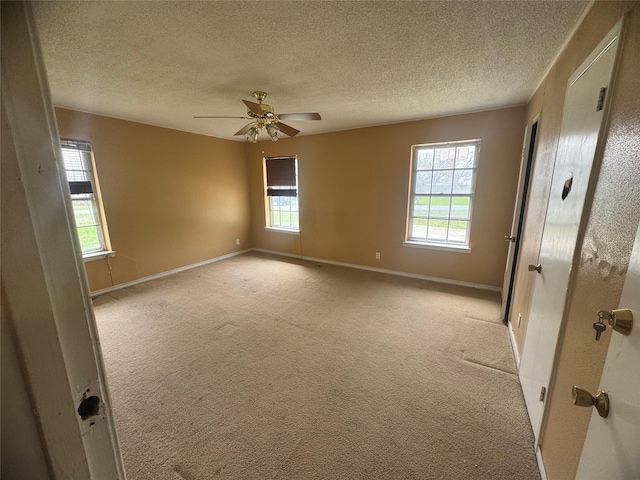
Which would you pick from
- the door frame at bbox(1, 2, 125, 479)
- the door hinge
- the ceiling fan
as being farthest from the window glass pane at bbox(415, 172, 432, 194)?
the door frame at bbox(1, 2, 125, 479)

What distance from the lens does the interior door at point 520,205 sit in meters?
2.41

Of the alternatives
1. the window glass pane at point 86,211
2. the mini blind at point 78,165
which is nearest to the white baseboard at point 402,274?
the window glass pane at point 86,211

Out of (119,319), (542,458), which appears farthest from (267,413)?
(119,319)

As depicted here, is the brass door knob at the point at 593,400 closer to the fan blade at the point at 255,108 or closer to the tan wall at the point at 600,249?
the tan wall at the point at 600,249

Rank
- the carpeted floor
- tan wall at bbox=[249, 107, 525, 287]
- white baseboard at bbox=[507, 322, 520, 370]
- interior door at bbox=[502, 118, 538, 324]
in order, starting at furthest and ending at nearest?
tan wall at bbox=[249, 107, 525, 287] → interior door at bbox=[502, 118, 538, 324] → white baseboard at bbox=[507, 322, 520, 370] → the carpeted floor

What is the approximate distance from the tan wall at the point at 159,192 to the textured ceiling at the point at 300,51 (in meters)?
0.65

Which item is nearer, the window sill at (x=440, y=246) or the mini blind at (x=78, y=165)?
the mini blind at (x=78, y=165)

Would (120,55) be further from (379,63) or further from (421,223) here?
(421,223)

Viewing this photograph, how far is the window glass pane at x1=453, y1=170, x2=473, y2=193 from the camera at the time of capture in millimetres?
3475

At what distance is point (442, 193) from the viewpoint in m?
3.69

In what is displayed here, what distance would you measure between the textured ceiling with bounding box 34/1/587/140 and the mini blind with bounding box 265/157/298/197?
206 cm

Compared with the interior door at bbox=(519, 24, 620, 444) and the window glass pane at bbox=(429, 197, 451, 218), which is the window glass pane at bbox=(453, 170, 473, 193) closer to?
the window glass pane at bbox=(429, 197, 451, 218)

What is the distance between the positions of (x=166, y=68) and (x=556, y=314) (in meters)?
3.07

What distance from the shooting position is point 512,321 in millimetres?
2502
